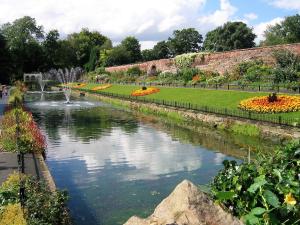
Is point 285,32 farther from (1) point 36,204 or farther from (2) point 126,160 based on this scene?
(1) point 36,204

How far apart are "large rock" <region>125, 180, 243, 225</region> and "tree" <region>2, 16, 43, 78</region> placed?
307 ft

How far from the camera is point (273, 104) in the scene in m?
24.2

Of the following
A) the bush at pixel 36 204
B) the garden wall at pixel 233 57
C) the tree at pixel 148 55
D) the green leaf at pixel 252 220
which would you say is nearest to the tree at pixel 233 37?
the garden wall at pixel 233 57

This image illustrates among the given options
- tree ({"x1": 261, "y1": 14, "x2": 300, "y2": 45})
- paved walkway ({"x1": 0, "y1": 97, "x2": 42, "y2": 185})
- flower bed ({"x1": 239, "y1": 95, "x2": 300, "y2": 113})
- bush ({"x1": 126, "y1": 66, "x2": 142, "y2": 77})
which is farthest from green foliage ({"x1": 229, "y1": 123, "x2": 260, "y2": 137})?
tree ({"x1": 261, "y1": 14, "x2": 300, "y2": 45})

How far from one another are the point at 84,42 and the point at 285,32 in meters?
58.0

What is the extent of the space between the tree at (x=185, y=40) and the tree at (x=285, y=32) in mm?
20662

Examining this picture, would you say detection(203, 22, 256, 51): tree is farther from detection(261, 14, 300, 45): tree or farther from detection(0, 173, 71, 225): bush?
detection(0, 173, 71, 225): bush

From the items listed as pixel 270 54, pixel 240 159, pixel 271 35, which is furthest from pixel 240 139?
pixel 271 35

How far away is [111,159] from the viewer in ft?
56.4

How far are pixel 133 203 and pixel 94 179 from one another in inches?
115

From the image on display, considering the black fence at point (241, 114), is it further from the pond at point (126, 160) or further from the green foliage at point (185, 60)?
the green foliage at point (185, 60)

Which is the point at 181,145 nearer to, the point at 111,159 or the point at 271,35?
the point at 111,159

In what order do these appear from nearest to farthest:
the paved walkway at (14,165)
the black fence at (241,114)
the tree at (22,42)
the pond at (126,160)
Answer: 1. the pond at (126,160)
2. the paved walkway at (14,165)
3. the black fence at (241,114)
4. the tree at (22,42)

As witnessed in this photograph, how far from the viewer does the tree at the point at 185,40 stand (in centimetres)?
10962
